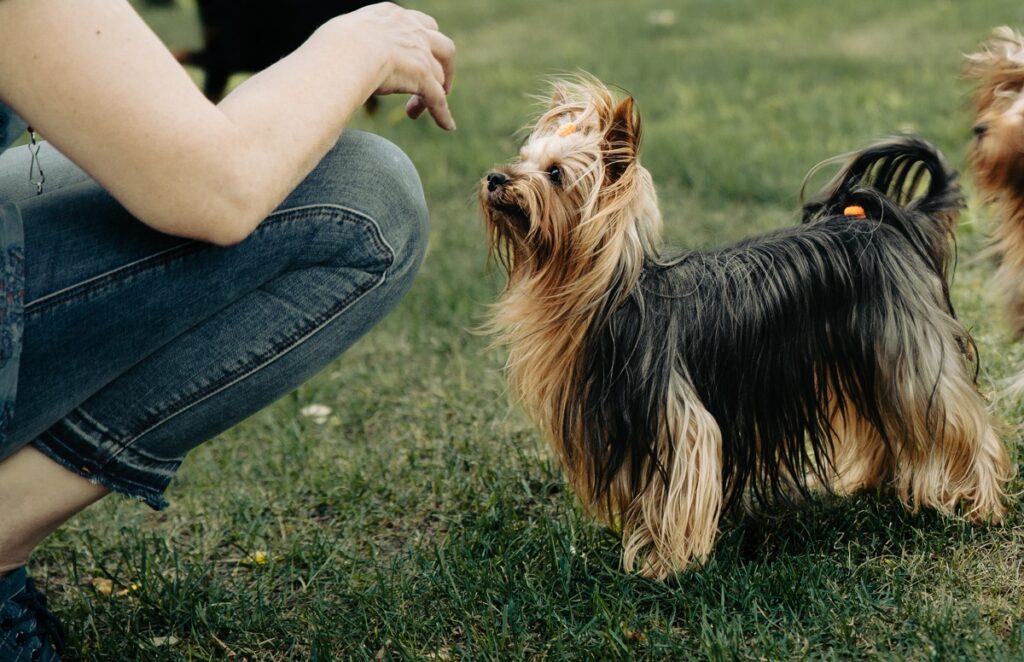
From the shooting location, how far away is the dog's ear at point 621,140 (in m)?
2.22

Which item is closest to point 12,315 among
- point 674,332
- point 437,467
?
point 674,332

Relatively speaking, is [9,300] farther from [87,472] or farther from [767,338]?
[767,338]

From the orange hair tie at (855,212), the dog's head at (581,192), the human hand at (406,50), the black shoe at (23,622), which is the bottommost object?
the black shoe at (23,622)

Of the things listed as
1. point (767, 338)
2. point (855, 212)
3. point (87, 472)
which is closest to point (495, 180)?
point (767, 338)

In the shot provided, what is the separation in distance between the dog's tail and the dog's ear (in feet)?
1.87

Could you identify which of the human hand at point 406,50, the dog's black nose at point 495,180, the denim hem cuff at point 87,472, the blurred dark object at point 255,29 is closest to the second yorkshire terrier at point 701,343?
the dog's black nose at point 495,180

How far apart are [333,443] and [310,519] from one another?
0.48 m

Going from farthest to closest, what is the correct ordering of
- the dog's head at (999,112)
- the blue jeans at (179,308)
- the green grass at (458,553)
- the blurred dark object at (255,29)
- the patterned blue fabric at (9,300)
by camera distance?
the blurred dark object at (255,29) < the dog's head at (999,112) < the green grass at (458,553) < the blue jeans at (179,308) < the patterned blue fabric at (9,300)

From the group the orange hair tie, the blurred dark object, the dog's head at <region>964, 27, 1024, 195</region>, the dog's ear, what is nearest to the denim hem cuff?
the dog's ear

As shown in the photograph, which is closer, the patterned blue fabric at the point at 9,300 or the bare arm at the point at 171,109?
the bare arm at the point at 171,109

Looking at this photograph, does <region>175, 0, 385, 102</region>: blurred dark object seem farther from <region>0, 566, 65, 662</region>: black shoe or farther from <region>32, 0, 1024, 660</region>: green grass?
<region>0, 566, 65, 662</region>: black shoe

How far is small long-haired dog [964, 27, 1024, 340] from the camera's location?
243 cm

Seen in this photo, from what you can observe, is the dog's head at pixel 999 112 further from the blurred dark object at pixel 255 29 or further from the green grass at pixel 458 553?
the blurred dark object at pixel 255 29

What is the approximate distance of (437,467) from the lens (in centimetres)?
307
